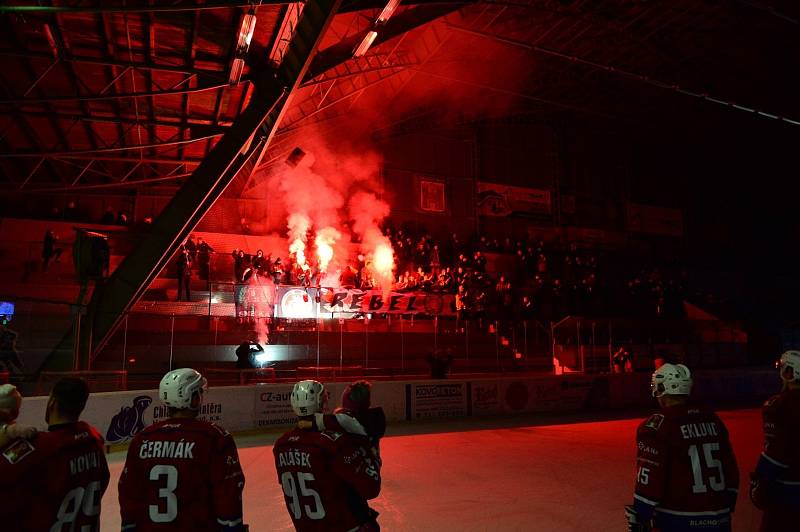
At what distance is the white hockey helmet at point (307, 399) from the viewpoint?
136 inches

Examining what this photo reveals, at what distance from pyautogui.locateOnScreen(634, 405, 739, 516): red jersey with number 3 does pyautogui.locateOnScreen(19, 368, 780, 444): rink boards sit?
10.1 meters

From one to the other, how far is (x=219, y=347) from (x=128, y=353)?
2.69 m

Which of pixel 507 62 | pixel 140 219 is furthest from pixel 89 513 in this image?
pixel 507 62

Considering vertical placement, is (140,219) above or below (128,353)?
above

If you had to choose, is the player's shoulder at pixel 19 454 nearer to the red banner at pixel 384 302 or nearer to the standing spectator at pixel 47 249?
the red banner at pixel 384 302

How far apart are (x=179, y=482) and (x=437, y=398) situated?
533 inches

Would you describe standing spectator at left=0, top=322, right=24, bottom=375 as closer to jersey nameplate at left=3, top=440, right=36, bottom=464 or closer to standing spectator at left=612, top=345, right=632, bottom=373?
jersey nameplate at left=3, top=440, right=36, bottom=464

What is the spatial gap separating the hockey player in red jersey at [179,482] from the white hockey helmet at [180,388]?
139 millimetres

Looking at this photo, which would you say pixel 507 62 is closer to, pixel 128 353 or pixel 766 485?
pixel 128 353

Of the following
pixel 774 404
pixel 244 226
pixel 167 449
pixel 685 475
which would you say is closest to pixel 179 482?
pixel 167 449

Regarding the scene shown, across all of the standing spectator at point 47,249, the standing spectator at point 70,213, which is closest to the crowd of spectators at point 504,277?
the standing spectator at point 47,249

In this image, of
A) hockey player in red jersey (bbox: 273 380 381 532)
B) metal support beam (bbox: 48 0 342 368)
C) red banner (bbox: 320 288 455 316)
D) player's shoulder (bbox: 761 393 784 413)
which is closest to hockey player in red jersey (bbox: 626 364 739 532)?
player's shoulder (bbox: 761 393 784 413)

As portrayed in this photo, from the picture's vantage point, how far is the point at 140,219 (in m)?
25.0

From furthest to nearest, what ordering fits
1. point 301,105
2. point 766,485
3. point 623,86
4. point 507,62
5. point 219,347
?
point 623,86 → point 507,62 → point 301,105 → point 219,347 → point 766,485
